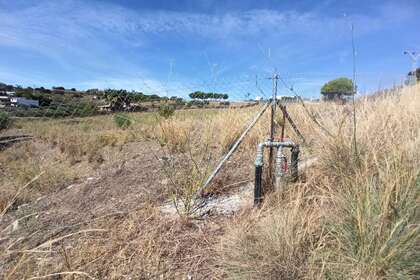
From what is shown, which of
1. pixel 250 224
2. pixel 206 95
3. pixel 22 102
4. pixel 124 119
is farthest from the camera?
pixel 22 102

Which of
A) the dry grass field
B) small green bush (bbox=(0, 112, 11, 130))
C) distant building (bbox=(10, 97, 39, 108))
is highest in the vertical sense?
distant building (bbox=(10, 97, 39, 108))

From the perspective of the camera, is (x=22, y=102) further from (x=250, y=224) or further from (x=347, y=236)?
(x=347, y=236)

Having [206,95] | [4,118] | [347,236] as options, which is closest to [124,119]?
[206,95]

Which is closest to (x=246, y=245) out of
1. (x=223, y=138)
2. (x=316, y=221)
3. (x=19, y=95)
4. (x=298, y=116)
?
(x=316, y=221)

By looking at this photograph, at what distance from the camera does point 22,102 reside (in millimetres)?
4570

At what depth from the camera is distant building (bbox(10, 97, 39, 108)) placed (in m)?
4.47

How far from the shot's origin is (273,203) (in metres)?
2.30

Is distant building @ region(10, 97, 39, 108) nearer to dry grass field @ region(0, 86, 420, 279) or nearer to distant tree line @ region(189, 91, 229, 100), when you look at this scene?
dry grass field @ region(0, 86, 420, 279)

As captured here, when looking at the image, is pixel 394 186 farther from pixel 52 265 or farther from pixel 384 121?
pixel 52 265

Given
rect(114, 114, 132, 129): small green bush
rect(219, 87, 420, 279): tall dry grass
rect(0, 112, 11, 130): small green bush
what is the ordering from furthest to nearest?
rect(0, 112, 11, 130): small green bush, rect(114, 114, 132, 129): small green bush, rect(219, 87, 420, 279): tall dry grass

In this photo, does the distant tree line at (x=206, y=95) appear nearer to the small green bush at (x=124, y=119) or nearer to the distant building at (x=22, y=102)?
the small green bush at (x=124, y=119)

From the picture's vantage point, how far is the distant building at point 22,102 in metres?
4.47

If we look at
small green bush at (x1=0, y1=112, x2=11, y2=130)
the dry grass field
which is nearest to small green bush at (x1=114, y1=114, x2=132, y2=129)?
the dry grass field

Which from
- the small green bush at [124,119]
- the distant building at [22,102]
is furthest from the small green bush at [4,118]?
the small green bush at [124,119]
